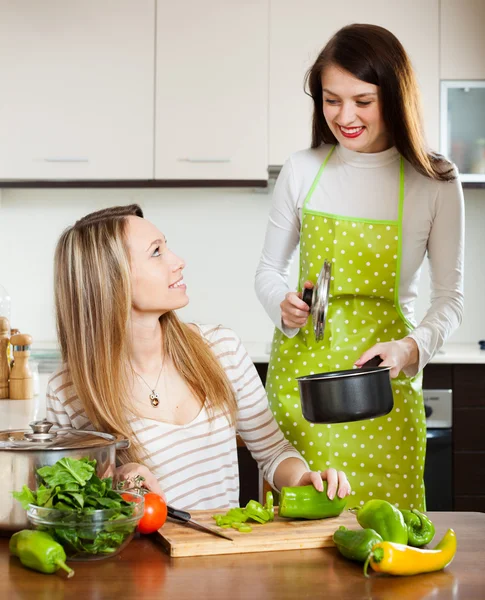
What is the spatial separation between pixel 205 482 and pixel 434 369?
1.64 m

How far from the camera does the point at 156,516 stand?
4.14 feet

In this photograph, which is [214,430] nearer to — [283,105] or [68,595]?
[68,595]

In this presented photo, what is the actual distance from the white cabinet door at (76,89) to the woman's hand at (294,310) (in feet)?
5.43

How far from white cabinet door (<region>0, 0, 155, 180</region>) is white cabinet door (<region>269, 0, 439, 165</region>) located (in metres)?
0.51

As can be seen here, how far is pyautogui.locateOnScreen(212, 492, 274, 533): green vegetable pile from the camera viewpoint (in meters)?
1.31

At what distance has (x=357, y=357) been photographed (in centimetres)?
204

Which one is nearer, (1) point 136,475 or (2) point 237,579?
(2) point 237,579

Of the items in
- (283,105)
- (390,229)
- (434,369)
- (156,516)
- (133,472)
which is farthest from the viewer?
(283,105)

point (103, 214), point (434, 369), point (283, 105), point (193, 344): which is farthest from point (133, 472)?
point (283, 105)

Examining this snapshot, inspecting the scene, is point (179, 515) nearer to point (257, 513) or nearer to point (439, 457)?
point (257, 513)

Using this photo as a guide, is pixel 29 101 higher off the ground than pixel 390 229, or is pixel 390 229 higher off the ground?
pixel 29 101

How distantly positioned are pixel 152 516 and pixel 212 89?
2457mm

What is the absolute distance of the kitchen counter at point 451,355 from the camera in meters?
3.12

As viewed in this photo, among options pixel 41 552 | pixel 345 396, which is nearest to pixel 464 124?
pixel 345 396
